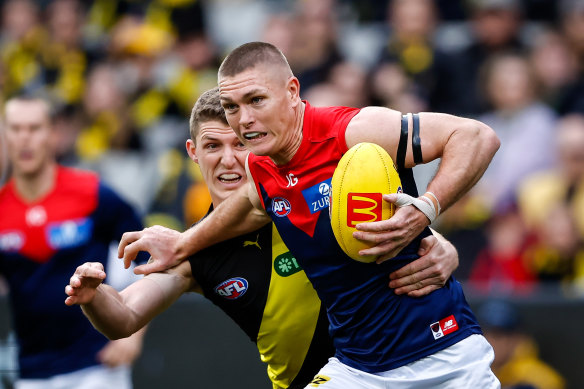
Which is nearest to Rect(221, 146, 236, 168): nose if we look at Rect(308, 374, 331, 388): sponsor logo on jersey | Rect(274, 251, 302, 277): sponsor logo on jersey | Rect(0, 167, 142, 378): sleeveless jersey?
Rect(274, 251, 302, 277): sponsor logo on jersey

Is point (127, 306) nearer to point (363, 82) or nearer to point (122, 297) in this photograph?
point (122, 297)

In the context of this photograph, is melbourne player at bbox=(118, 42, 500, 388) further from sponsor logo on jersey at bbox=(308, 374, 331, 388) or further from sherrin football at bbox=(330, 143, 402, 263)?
sherrin football at bbox=(330, 143, 402, 263)

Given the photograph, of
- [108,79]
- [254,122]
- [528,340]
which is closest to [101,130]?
[108,79]

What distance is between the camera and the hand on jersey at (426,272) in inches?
173

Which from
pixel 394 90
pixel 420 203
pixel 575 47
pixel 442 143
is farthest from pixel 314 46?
pixel 420 203

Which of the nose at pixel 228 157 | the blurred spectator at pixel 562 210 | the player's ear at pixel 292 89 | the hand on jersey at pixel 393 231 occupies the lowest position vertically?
the blurred spectator at pixel 562 210

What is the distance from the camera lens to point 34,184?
7.24m

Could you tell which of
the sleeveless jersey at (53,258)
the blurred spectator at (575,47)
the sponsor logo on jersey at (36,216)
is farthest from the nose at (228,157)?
the blurred spectator at (575,47)

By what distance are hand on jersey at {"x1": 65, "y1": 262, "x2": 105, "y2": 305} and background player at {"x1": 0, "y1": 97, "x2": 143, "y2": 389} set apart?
104 inches

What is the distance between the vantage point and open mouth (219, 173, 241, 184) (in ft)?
17.2

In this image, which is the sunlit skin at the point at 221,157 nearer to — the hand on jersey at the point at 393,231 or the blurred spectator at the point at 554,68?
the hand on jersey at the point at 393,231

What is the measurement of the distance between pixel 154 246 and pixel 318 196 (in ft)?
3.59

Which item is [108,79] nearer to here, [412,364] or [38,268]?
[38,268]

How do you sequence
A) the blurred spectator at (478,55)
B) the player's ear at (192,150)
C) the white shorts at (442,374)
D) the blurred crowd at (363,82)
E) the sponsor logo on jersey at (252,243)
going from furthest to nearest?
the blurred spectator at (478,55), the blurred crowd at (363,82), the player's ear at (192,150), the sponsor logo on jersey at (252,243), the white shorts at (442,374)
